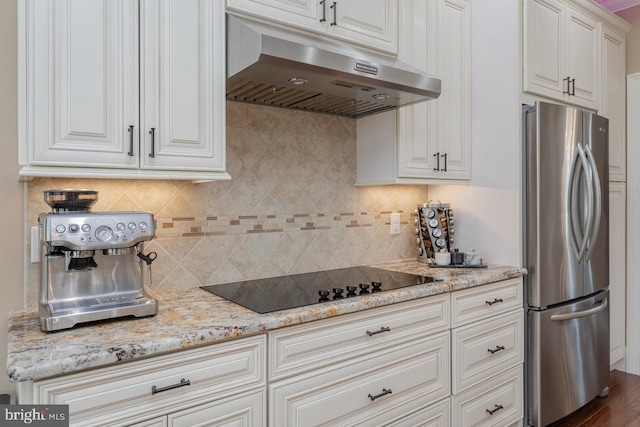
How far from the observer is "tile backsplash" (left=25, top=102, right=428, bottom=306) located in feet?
6.06

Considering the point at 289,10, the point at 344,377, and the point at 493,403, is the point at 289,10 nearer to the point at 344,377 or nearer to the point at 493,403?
the point at 344,377

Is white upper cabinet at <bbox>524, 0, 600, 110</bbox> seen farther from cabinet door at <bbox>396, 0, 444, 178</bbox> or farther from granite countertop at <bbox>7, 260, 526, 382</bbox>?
granite countertop at <bbox>7, 260, 526, 382</bbox>

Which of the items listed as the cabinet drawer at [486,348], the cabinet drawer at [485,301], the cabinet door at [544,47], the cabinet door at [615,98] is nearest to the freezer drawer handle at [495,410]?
the cabinet drawer at [486,348]

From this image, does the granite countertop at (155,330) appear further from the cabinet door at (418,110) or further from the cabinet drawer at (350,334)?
the cabinet door at (418,110)

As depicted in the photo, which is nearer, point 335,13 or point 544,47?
point 335,13

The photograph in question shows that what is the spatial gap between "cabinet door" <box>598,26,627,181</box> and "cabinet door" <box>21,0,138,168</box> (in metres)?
3.06

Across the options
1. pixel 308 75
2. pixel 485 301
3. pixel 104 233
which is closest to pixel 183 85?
pixel 308 75

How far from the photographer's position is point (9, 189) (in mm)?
1538

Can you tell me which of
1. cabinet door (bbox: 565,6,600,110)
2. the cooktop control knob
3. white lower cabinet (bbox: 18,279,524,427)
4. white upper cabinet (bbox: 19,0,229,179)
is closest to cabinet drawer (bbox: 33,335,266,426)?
white lower cabinet (bbox: 18,279,524,427)

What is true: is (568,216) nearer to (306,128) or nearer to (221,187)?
(306,128)

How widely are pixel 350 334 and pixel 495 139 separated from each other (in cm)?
154

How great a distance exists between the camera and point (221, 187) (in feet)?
6.63

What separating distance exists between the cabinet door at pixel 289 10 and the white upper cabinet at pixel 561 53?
128cm

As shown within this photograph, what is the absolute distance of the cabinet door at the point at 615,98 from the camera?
3066 millimetres
